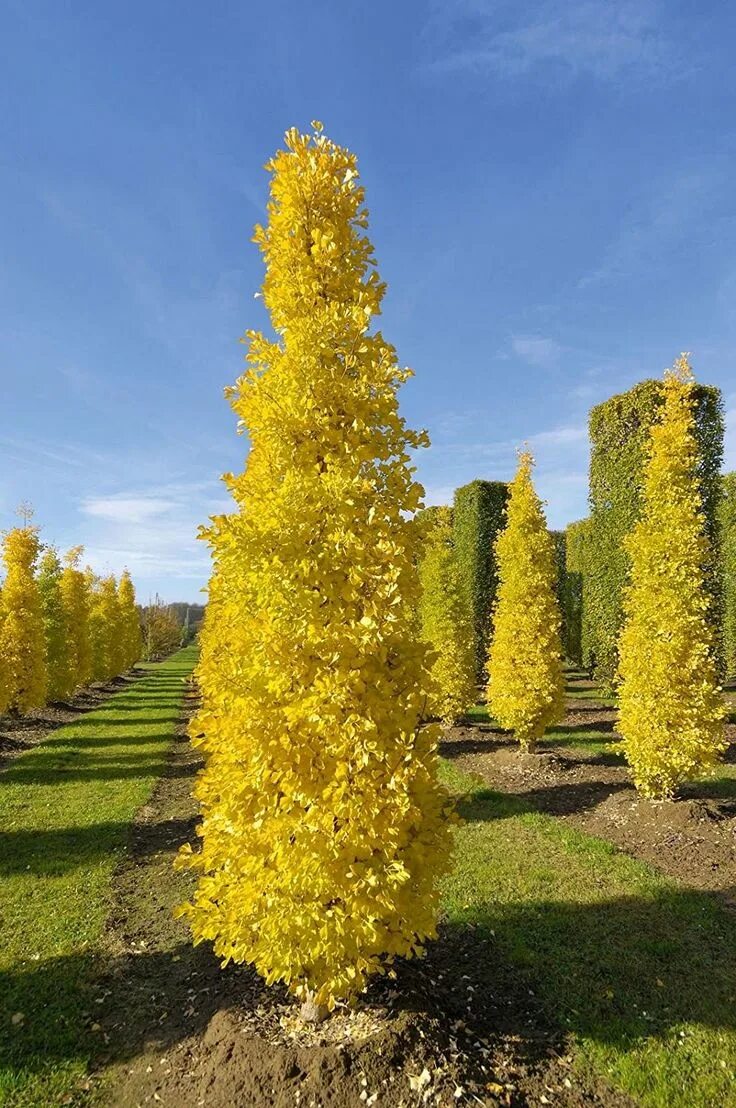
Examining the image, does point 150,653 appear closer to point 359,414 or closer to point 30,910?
point 30,910

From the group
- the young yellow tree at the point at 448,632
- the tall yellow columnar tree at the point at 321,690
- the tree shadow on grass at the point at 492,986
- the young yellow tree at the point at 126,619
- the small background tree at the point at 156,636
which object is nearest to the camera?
the tall yellow columnar tree at the point at 321,690

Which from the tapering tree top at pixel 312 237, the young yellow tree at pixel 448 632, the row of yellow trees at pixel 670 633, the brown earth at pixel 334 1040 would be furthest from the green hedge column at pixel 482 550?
the tapering tree top at pixel 312 237

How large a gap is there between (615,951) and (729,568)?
24.5 m

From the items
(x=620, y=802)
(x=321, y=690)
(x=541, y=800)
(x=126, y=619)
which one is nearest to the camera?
(x=321, y=690)

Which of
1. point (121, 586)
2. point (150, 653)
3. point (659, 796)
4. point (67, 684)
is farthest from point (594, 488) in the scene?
point (150, 653)

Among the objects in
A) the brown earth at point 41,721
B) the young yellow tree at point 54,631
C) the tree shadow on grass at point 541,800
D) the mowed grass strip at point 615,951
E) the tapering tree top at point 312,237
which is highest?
the tapering tree top at point 312,237

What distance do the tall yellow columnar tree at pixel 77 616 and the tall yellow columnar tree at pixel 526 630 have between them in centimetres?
2420

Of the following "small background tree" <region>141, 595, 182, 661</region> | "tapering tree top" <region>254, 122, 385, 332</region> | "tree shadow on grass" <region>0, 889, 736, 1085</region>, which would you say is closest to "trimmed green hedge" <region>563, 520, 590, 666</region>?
"tree shadow on grass" <region>0, 889, 736, 1085</region>

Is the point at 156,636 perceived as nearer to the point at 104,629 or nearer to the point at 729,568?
the point at 104,629

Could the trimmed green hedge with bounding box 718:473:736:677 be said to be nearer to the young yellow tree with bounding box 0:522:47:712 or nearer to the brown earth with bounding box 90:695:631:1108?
the brown earth with bounding box 90:695:631:1108

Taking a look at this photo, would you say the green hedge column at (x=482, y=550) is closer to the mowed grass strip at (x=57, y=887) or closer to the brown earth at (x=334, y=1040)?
the mowed grass strip at (x=57, y=887)

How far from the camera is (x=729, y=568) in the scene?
1068 inches

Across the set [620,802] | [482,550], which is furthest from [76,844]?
[482,550]

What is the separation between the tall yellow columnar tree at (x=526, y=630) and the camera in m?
16.5
